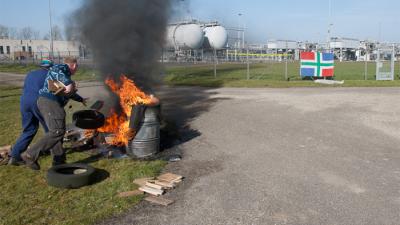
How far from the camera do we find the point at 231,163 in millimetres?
6582

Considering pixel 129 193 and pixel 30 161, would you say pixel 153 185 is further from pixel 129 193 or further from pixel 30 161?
pixel 30 161

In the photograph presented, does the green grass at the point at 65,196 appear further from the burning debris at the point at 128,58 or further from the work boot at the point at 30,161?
the burning debris at the point at 128,58

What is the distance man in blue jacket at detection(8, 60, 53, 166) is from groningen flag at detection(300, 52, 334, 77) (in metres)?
18.2

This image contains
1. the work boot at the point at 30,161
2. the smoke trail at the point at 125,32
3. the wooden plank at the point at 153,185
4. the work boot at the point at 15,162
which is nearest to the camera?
the wooden plank at the point at 153,185

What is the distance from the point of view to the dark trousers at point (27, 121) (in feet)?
20.0

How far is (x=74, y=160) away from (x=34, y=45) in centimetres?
8964

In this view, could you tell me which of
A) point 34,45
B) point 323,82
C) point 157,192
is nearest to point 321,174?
point 157,192

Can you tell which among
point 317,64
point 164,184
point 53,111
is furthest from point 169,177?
point 317,64

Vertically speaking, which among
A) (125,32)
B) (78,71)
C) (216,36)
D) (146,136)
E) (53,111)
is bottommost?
(146,136)

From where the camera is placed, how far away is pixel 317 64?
73.2 ft

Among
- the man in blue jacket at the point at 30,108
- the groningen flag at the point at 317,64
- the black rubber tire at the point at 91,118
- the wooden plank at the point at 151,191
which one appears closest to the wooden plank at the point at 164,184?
the wooden plank at the point at 151,191

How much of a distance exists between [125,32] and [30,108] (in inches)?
89.9

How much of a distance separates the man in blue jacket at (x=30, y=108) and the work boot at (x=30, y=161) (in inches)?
10.2

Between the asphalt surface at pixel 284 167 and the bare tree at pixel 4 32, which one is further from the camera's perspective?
the bare tree at pixel 4 32
